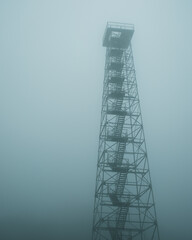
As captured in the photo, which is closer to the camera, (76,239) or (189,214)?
(76,239)

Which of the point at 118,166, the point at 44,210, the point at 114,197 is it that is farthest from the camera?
the point at 44,210

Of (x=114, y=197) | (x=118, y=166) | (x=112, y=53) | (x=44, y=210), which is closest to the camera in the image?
(x=114, y=197)

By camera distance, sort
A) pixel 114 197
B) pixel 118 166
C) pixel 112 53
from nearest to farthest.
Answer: pixel 114 197
pixel 118 166
pixel 112 53

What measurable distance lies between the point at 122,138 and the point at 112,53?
7768mm

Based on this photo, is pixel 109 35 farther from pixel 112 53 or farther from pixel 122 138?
pixel 122 138

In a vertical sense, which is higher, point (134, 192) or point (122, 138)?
point (122, 138)

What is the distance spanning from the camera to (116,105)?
2072 cm

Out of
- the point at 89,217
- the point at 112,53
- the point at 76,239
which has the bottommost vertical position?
the point at 76,239

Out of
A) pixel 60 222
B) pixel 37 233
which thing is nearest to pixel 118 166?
pixel 60 222

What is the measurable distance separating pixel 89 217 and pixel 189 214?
9526mm

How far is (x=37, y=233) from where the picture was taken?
23219 mm

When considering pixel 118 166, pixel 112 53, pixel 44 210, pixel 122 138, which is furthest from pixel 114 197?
pixel 112 53

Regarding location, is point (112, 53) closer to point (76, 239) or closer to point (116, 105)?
point (116, 105)

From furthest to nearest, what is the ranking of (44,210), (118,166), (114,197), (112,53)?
(44,210) → (112,53) → (118,166) → (114,197)
